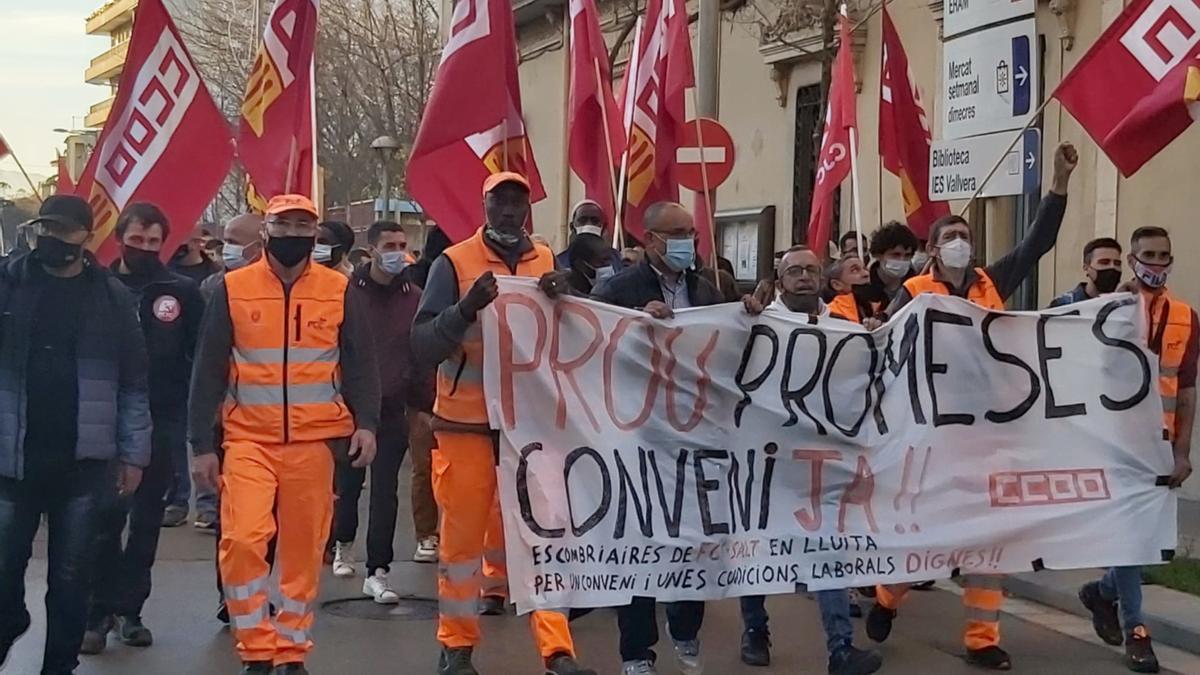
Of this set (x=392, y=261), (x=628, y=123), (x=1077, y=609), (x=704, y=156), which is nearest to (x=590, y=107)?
(x=628, y=123)

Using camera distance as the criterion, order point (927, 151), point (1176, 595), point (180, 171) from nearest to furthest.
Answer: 1. point (180, 171)
2. point (1176, 595)
3. point (927, 151)

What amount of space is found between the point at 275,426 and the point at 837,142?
6.34 meters

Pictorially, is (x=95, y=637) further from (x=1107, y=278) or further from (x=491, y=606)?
(x=1107, y=278)

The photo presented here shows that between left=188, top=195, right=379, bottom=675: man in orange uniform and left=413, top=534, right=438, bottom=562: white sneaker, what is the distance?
3.61 m

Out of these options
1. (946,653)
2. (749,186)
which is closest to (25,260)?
(946,653)

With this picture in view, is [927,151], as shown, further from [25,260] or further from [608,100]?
[25,260]

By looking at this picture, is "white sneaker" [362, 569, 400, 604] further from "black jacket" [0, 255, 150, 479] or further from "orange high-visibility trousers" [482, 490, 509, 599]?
"black jacket" [0, 255, 150, 479]

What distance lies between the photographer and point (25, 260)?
257 inches

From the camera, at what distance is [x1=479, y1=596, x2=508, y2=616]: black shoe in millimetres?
8836

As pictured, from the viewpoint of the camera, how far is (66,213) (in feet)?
21.0

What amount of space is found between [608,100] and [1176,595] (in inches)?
186

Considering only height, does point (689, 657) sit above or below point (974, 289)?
below

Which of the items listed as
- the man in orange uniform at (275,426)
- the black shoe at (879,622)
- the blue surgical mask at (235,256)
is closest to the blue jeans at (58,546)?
the man in orange uniform at (275,426)

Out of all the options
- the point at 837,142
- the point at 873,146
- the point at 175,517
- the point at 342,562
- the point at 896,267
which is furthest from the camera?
the point at 873,146
